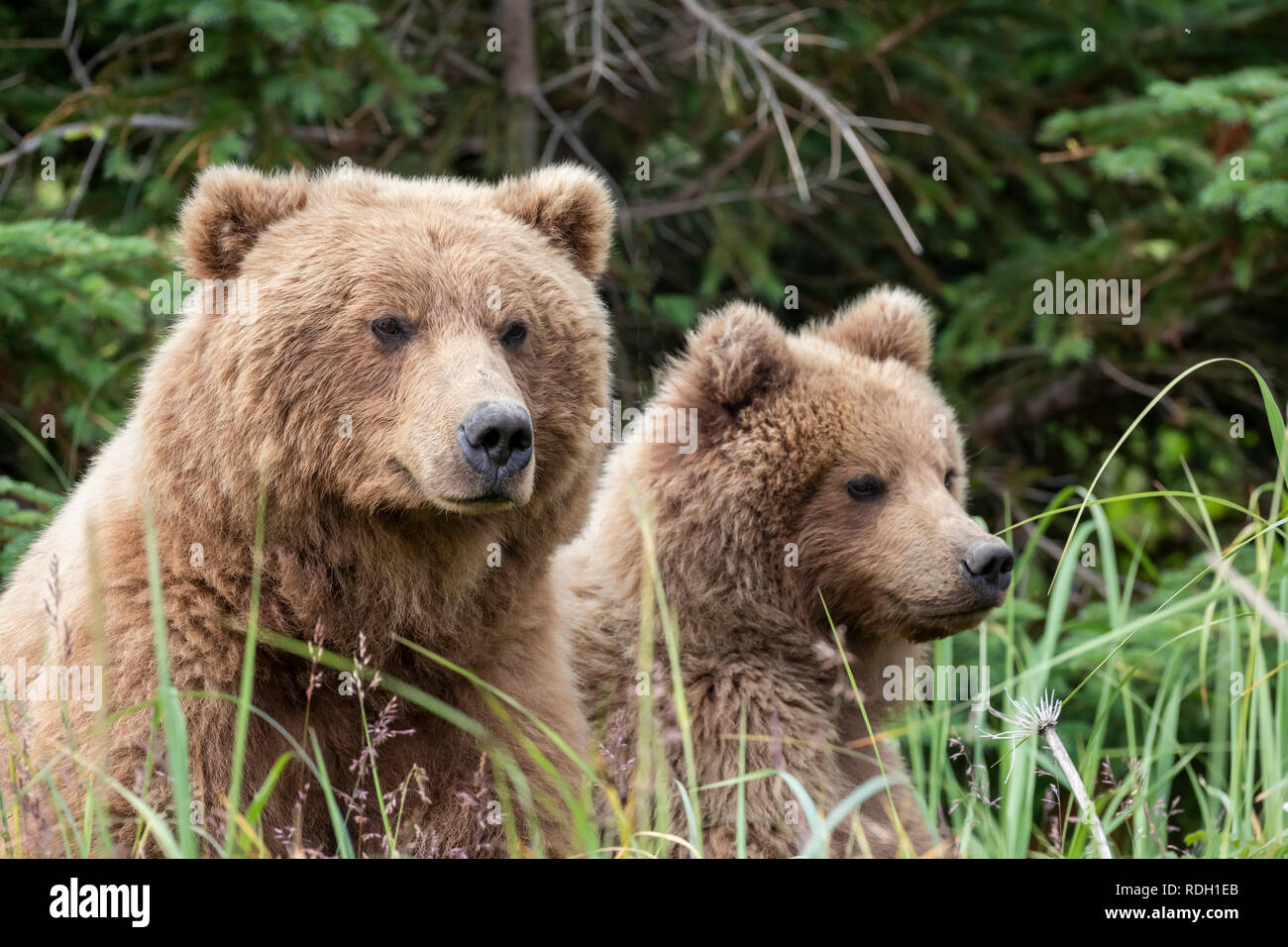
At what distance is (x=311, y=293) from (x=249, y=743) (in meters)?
1.12

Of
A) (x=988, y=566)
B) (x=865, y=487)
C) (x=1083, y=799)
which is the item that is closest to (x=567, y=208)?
(x=865, y=487)

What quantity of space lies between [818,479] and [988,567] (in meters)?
0.60

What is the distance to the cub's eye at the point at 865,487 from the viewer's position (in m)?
4.32

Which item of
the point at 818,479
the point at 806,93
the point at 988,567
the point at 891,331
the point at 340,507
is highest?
the point at 806,93

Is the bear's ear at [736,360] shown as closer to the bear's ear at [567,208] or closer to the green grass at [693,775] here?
the bear's ear at [567,208]

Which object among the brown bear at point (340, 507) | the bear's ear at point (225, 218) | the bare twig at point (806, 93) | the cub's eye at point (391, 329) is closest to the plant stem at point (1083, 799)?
the brown bear at point (340, 507)

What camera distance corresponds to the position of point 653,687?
417 centimetres

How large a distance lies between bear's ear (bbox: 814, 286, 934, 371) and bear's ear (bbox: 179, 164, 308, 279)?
199 centimetres

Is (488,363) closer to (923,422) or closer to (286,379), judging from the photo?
(286,379)

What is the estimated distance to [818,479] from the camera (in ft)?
14.3

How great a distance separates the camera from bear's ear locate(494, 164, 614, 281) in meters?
4.08

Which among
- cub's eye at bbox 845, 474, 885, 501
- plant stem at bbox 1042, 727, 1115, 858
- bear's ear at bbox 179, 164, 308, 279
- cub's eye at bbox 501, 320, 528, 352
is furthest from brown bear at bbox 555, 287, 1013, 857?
bear's ear at bbox 179, 164, 308, 279

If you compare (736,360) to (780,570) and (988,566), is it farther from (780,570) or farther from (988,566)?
(988,566)

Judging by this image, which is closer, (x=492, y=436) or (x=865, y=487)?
(x=492, y=436)
